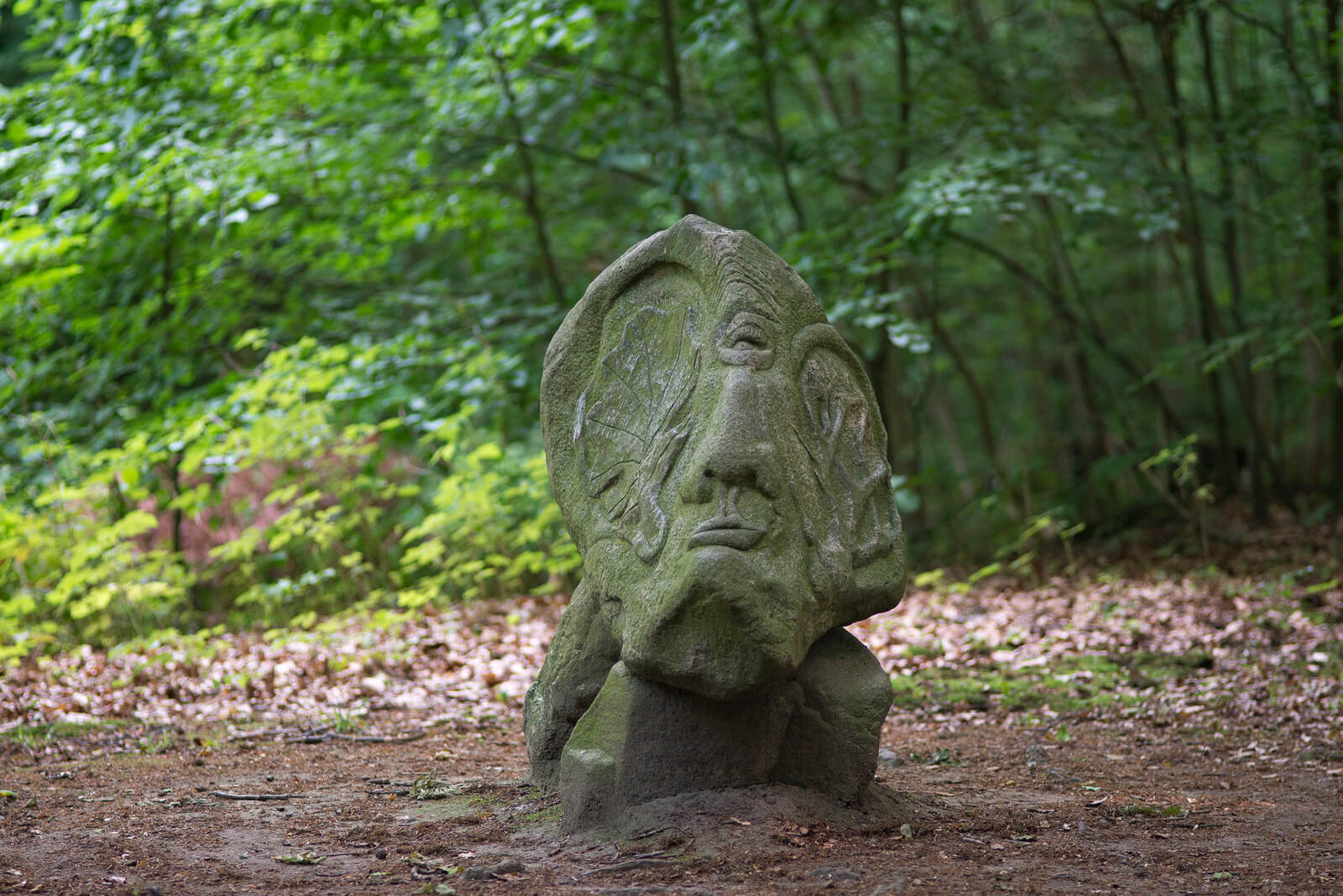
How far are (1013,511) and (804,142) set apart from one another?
140 inches

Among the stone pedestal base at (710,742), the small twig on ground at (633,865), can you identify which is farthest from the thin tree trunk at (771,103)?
the small twig on ground at (633,865)

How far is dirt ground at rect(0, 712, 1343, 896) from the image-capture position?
10.00ft

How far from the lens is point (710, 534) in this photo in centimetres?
321

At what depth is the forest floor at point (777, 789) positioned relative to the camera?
3139 millimetres

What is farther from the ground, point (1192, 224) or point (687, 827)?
point (1192, 224)

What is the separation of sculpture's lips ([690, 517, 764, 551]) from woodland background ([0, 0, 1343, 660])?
12.6ft

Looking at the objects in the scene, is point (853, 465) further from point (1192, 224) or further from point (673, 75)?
point (1192, 224)

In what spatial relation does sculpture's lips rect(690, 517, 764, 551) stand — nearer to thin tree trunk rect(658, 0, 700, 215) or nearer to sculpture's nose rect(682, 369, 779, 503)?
sculpture's nose rect(682, 369, 779, 503)

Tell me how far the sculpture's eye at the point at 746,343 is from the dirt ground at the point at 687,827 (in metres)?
1.31

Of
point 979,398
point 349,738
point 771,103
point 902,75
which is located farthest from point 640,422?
point 979,398

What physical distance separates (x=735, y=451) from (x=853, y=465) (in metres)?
0.68

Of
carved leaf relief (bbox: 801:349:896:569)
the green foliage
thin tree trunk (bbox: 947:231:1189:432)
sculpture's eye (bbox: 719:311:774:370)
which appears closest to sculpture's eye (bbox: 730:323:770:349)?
sculpture's eye (bbox: 719:311:774:370)

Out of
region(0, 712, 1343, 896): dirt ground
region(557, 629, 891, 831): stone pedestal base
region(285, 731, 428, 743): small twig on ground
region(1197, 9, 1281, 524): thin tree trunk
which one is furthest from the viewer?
region(1197, 9, 1281, 524): thin tree trunk

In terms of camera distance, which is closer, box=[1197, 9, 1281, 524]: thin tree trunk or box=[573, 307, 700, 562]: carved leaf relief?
box=[573, 307, 700, 562]: carved leaf relief
